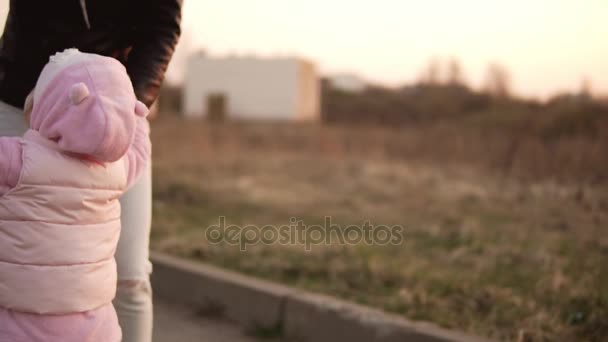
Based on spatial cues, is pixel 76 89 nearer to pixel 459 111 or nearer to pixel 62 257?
pixel 62 257

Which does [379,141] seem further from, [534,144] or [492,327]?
[492,327]

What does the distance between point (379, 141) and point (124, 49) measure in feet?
31.8

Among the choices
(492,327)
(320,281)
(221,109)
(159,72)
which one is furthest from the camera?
(221,109)

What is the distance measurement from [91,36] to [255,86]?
29050mm

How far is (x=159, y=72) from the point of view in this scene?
2.12 m

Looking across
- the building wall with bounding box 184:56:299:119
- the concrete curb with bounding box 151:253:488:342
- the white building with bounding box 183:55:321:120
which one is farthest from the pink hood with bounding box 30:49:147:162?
the building wall with bounding box 184:56:299:119

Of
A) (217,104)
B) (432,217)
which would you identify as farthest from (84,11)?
(217,104)

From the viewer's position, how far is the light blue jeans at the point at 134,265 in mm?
2014

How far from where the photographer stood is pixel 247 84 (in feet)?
101

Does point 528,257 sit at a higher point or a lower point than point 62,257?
lower

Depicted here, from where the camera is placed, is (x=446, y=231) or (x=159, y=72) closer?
(x=159, y=72)

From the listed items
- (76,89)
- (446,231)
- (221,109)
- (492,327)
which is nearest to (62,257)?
(76,89)

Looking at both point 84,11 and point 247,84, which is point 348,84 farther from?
point 84,11

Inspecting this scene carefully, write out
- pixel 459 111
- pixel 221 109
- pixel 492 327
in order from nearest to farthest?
1. pixel 492 327
2. pixel 459 111
3. pixel 221 109
